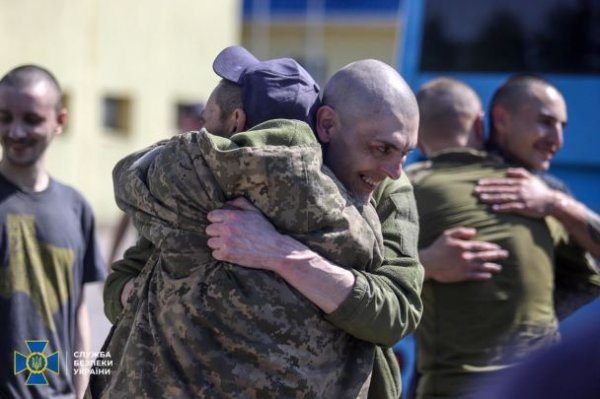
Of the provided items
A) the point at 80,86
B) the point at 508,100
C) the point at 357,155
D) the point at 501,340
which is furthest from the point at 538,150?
the point at 80,86

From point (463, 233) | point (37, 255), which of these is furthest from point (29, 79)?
point (463, 233)

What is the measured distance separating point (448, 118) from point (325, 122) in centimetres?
178

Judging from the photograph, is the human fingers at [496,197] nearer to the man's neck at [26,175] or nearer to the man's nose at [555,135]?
the man's nose at [555,135]

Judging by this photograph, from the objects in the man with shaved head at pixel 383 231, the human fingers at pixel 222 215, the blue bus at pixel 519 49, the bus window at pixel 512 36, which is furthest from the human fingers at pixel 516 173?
the bus window at pixel 512 36

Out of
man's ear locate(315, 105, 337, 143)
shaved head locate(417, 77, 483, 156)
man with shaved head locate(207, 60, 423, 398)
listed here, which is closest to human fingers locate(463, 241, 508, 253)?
shaved head locate(417, 77, 483, 156)

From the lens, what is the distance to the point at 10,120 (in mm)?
4195

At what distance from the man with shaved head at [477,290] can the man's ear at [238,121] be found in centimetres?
151

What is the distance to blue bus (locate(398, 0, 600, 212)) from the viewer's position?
5.69m

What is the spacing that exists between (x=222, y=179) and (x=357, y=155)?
1.15ft

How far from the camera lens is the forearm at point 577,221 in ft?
13.4

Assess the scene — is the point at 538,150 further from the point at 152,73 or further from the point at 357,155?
the point at 152,73

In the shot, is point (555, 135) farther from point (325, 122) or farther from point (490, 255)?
point (325, 122)

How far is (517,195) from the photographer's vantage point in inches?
159

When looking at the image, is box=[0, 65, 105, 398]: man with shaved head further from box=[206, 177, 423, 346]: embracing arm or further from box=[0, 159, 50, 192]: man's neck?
box=[206, 177, 423, 346]: embracing arm
